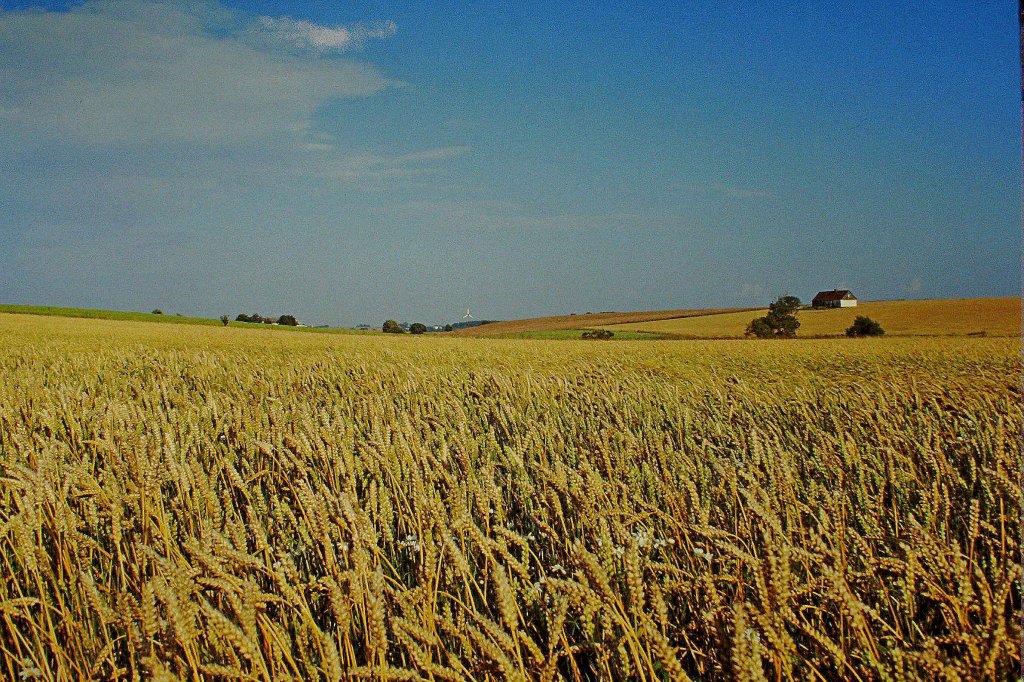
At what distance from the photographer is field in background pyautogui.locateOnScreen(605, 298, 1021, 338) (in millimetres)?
41625

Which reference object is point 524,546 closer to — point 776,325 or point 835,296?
point 776,325

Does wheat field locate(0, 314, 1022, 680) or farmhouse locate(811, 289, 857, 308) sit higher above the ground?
farmhouse locate(811, 289, 857, 308)

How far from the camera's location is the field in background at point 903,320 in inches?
1639

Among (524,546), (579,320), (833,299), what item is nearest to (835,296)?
(833,299)

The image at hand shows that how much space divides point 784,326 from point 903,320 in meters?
8.40

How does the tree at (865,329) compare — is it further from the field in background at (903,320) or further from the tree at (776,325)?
the tree at (776,325)

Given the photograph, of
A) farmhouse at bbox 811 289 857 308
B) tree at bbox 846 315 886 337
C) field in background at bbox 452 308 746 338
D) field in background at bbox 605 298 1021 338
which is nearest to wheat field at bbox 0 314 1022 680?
field in background at bbox 605 298 1021 338

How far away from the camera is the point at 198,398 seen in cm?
552

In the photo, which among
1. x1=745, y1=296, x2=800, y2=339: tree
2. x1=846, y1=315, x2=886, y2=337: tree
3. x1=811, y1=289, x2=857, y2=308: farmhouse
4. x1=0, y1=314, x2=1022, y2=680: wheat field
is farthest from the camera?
x1=811, y1=289, x2=857, y2=308: farmhouse

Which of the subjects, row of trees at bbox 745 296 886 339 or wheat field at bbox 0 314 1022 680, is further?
row of trees at bbox 745 296 886 339

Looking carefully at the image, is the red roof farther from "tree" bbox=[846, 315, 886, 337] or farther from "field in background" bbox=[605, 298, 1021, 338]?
"tree" bbox=[846, 315, 886, 337]

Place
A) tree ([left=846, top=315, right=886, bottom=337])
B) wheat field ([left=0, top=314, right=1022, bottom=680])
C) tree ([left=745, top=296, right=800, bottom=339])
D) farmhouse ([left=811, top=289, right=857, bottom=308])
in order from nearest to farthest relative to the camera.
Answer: wheat field ([left=0, top=314, right=1022, bottom=680]), tree ([left=846, top=315, right=886, bottom=337]), tree ([left=745, top=296, right=800, bottom=339]), farmhouse ([left=811, top=289, right=857, bottom=308])

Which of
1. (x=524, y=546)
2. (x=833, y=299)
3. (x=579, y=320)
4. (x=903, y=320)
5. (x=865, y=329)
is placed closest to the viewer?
(x=524, y=546)

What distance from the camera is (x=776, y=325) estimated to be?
49.6 metres
